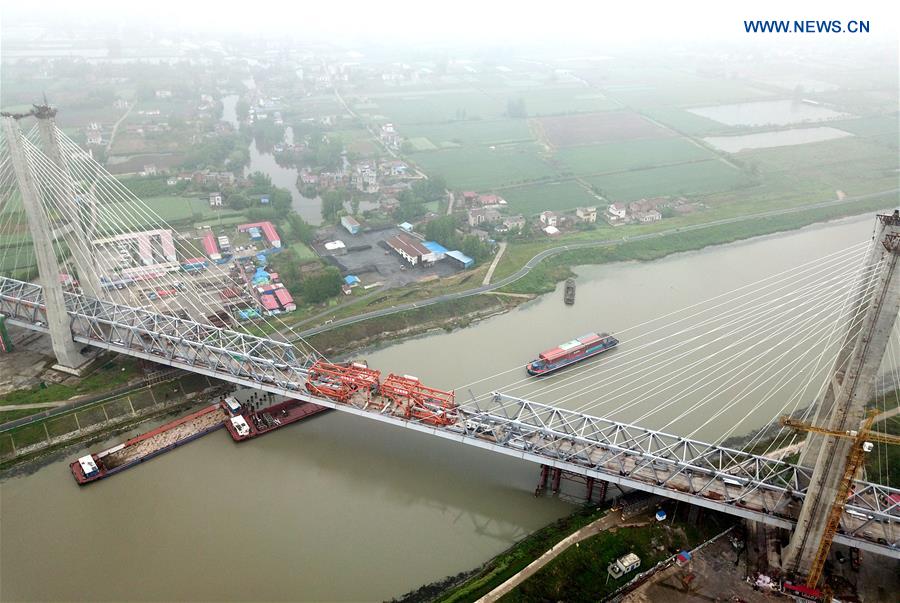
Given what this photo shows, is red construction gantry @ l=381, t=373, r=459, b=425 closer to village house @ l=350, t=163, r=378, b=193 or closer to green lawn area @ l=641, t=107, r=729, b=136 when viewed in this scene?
village house @ l=350, t=163, r=378, b=193

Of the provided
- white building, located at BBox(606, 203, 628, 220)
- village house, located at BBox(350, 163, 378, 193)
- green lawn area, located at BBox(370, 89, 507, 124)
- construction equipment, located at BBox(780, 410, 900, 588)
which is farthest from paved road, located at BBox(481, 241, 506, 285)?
green lawn area, located at BBox(370, 89, 507, 124)

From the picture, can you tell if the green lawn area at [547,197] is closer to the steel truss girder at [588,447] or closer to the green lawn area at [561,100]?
the steel truss girder at [588,447]

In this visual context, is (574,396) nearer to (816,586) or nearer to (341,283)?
(816,586)

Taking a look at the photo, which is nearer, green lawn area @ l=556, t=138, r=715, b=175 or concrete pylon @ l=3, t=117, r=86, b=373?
concrete pylon @ l=3, t=117, r=86, b=373

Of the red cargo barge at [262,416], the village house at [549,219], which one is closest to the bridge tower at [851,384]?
the red cargo barge at [262,416]

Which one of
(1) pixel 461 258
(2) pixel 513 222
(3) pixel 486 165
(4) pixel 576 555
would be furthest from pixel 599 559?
(3) pixel 486 165

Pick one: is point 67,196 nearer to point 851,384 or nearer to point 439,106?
point 851,384

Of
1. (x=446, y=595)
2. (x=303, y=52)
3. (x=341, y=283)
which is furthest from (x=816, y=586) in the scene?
(x=303, y=52)
